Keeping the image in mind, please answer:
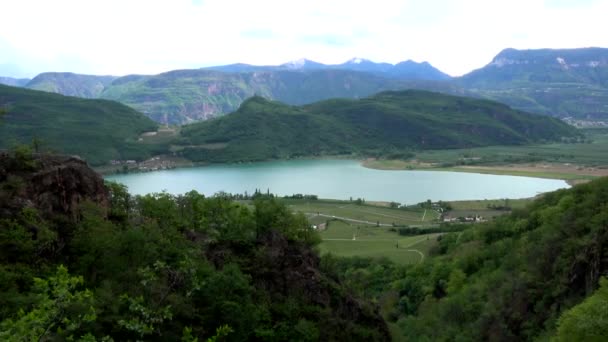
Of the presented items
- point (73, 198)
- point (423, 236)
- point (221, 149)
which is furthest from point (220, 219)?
point (221, 149)

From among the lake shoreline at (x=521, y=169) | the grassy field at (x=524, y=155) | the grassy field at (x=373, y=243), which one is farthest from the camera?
the grassy field at (x=524, y=155)

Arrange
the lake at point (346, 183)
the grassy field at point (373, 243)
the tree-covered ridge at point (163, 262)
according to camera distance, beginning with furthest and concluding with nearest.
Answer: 1. the lake at point (346, 183)
2. the grassy field at point (373, 243)
3. the tree-covered ridge at point (163, 262)

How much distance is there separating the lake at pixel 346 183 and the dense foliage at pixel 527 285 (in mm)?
55871

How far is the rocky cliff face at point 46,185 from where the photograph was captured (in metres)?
17.7

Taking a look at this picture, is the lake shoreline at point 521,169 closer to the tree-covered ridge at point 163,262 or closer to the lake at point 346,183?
the lake at point 346,183

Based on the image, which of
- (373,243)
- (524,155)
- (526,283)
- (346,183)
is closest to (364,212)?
(373,243)

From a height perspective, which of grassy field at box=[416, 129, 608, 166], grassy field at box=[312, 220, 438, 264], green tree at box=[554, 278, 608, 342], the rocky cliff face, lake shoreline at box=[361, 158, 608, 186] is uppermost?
the rocky cliff face

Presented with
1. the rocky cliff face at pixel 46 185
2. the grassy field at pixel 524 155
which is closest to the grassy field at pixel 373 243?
the rocky cliff face at pixel 46 185

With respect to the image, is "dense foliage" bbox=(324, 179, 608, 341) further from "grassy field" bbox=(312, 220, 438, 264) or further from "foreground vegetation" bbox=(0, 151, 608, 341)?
"grassy field" bbox=(312, 220, 438, 264)

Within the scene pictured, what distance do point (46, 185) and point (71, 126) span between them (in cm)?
16320

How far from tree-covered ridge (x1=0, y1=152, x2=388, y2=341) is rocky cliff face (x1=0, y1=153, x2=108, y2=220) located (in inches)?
1.5

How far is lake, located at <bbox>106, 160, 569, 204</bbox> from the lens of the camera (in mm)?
98812

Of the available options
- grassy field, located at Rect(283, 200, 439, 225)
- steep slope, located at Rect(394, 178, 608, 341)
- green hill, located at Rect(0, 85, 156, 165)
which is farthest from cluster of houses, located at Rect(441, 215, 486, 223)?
green hill, located at Rect(0, 85, 156, 165)

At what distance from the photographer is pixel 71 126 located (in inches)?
6555
